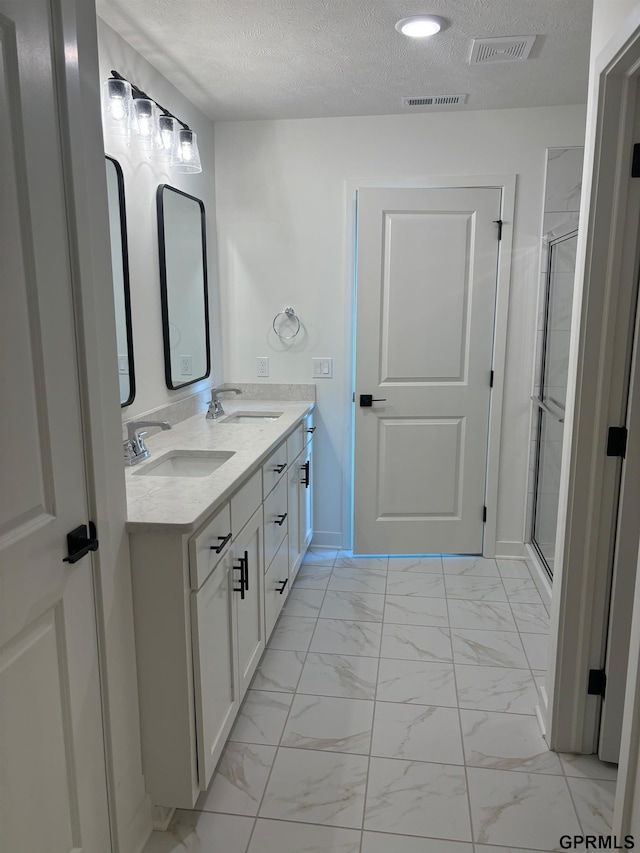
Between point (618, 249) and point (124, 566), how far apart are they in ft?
5.16

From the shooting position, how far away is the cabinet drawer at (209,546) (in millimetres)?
1588

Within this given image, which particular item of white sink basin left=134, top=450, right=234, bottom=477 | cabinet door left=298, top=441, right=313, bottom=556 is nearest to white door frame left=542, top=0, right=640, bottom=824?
white sink basin left=134, top=450, right=234, bottom=477

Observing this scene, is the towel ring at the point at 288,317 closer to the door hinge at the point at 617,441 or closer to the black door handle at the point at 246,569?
the black door handle at the point at 246,569

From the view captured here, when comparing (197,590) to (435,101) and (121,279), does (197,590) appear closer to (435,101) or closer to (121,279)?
(121,279)

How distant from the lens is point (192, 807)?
166 centimetres

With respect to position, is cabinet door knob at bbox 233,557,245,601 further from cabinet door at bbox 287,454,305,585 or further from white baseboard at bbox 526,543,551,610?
white baseboard at bbox 526,543,551,610

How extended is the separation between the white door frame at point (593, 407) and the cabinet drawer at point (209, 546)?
3.42 feet

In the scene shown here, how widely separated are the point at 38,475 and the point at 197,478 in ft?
2.48

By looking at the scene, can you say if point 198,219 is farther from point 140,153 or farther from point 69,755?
point 69,755

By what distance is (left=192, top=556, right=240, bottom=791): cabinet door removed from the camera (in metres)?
1.64

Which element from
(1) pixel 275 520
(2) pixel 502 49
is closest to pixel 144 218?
(1) pixel 275 520

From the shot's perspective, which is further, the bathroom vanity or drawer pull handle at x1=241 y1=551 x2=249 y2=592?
drawer pull handle at x1=241 y1=551 x2=249 y2=592

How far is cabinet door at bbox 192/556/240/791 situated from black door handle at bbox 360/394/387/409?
1703 mm

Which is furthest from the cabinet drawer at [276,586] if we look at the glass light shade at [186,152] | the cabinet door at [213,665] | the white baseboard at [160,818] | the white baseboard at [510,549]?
the glass light shade at [186,152]
